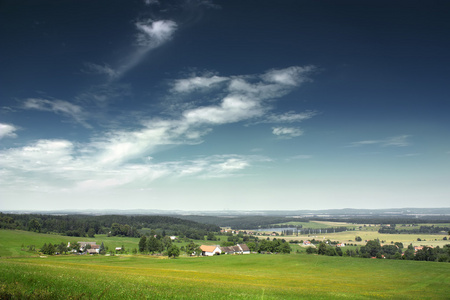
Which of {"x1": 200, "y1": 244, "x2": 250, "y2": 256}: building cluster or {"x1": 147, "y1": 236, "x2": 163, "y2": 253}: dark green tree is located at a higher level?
{"x1": 147, "y1": 236, "x2": 163, "y2": 253}: dark green tree

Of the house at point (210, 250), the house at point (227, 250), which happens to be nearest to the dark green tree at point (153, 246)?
the house at point (210, 250)

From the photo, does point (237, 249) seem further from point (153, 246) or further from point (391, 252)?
point (391, 252)

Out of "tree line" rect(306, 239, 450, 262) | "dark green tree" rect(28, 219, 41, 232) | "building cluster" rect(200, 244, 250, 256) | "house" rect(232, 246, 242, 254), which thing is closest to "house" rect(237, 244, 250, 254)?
"building cluster" rect(200, 244, 250, 256)

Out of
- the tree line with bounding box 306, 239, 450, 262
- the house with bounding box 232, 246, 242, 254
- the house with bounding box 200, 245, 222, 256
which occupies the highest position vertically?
the tree line with bounding box 306, 239, 450, 262

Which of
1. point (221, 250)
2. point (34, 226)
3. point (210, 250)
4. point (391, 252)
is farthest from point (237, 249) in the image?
point (34, 226)

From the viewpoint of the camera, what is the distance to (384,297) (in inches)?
978

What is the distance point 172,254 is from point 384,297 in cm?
8023

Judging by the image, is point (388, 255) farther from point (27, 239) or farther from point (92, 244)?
point (27, 239)

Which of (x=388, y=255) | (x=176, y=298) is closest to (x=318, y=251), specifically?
(x=388, y=255)

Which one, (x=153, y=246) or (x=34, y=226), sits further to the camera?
(x=34, y=226)

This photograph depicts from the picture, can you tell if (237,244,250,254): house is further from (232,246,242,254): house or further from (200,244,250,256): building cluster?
(232,246,242,254): house

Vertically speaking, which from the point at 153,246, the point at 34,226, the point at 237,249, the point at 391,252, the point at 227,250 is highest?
the point at 34,226

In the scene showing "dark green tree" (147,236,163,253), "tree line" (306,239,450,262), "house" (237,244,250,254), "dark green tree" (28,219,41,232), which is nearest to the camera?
"tree line" (306,239,450,262)

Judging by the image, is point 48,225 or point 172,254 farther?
point 48,225
